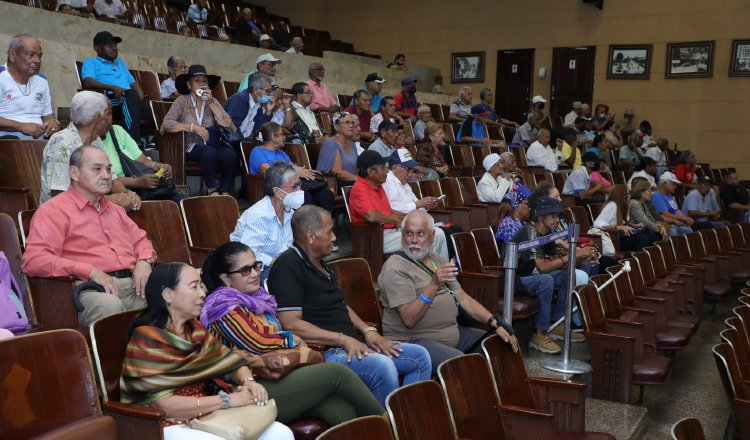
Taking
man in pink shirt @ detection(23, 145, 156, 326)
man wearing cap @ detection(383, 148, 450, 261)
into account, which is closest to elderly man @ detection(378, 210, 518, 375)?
man in pink shirt @ detection(23, 145, 156, 326)

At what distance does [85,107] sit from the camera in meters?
3.24

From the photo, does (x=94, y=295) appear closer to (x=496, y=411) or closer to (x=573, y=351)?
(x=496, y=411)

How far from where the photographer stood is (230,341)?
2346 millimetres

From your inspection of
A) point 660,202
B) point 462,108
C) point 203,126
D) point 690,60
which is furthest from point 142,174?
point 690,60

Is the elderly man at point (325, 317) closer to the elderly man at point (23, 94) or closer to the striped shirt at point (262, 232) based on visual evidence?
the striped shirt at point (262, 232)

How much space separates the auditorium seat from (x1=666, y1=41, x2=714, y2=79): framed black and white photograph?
35.4ft

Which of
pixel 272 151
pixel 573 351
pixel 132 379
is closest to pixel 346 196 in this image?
pixel 272 151

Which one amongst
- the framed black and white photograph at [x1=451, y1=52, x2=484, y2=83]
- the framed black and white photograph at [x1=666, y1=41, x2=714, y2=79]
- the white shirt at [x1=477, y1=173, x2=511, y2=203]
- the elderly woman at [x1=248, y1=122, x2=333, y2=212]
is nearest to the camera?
the elderly woman at [x1=248, y1=122, x2=333, y2=212]

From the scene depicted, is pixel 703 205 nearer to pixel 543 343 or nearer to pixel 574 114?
pixel 574 114

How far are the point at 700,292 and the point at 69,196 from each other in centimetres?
448

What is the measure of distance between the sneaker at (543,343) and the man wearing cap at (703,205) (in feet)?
15.8

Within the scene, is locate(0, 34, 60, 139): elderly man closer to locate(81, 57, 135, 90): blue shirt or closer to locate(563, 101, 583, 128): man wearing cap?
locate(81, 57, 135, 90): blue shirt

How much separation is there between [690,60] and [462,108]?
12.8 ft

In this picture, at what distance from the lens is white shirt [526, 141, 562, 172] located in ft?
26.9
